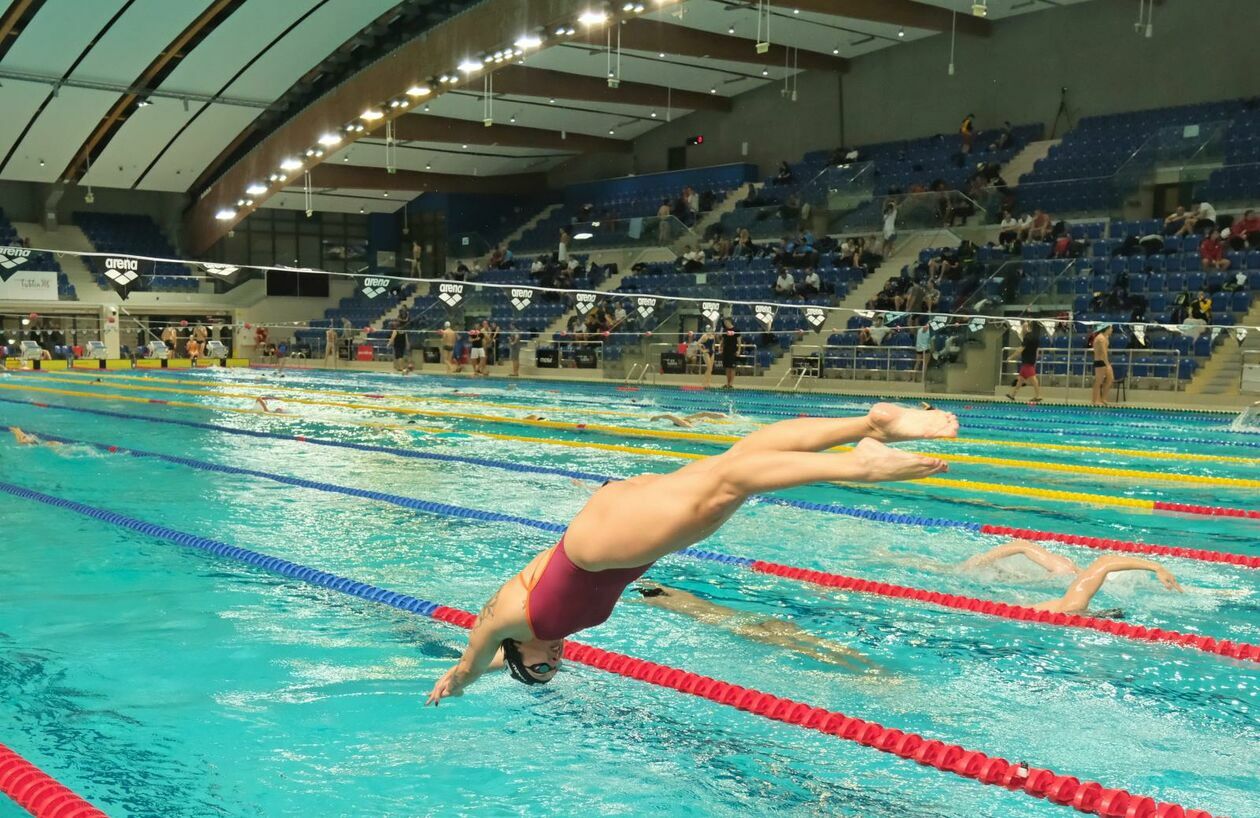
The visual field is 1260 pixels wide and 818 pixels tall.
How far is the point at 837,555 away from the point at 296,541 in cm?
301

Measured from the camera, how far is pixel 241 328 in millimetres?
30625

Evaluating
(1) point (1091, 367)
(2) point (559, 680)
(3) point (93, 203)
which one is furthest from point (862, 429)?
(3) point (93, 203)

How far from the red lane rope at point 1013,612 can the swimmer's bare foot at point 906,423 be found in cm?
239

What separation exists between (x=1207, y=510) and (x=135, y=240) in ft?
102

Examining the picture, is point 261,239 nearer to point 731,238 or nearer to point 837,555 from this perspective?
point 731,238

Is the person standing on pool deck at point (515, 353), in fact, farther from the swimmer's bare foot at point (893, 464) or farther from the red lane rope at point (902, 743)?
the swimmer's bare foot at point (893, 464)

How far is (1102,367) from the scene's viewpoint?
49.7 feet

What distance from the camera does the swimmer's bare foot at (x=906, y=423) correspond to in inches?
100

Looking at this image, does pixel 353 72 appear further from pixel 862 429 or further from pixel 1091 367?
pixel 862 429

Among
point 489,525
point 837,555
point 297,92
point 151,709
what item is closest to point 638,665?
point 151,709

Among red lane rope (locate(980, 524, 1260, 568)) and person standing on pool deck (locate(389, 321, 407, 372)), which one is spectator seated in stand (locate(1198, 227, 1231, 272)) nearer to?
red lane rope (locate(980, 524, 1260, 568))

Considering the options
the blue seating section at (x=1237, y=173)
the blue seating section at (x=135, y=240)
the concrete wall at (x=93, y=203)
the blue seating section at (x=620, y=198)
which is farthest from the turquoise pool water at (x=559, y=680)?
the concrete wall at (x=93, y=203)

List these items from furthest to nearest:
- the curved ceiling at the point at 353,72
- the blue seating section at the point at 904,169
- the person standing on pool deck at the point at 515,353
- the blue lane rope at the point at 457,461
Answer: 1. the person standing on pool deck at the point at 515,353
2. the blue seating section at the point at 904,169
3. the curved ceiling at the point at 353,72
4. the blue lane rope at the point at 457,461

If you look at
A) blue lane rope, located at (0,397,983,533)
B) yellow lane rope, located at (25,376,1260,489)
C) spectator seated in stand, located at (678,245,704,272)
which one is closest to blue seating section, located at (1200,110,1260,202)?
yellow lane rope, located at (25,376,1260,489)
